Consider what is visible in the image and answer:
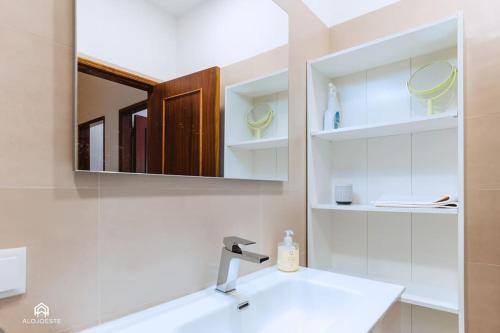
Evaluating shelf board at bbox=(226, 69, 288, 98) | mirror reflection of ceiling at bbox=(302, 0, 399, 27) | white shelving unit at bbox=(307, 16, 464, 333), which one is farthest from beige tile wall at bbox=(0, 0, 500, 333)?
mirror reflection of ceiling at bbox=(302, 0, 399, 27)

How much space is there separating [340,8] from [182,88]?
1283 millimetres

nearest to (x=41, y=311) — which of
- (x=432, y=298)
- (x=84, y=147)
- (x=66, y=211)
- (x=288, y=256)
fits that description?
(x=66, y=211)

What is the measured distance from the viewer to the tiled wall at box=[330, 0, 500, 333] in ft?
3.77

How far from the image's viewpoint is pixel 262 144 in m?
1.19

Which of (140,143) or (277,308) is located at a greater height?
(140,143)

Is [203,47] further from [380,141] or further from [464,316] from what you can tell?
[464,316]

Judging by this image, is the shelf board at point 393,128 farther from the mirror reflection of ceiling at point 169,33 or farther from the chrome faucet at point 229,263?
the chrome faucet at point 229,263

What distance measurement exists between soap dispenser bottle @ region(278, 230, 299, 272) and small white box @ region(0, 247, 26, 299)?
79cm

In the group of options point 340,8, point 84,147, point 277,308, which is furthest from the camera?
point 340,8

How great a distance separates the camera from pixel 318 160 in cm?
153

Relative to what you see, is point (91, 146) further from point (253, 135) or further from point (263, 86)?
point (263, 86)

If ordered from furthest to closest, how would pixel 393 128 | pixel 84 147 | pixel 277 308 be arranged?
pixel 393 128 → pixel 277 308 → pixel 84 147

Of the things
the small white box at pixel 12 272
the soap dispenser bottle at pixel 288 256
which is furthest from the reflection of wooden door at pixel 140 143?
the soap dispenser bottle at pixel 288 256
